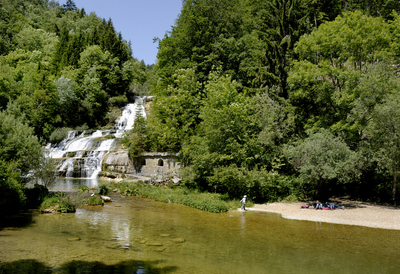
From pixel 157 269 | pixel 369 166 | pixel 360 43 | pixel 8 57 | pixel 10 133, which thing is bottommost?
pixel 157 269

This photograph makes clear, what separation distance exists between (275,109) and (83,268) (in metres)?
19.5

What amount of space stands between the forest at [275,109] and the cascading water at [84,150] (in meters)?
3.00

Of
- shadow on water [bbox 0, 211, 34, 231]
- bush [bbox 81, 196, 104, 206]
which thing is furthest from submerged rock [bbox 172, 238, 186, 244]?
bush [bbox 81, 196, 104, 206]

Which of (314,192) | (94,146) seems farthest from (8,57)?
(314,192)

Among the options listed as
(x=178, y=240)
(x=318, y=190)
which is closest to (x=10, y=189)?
(x=178, y=240)

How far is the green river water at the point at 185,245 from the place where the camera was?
934 cm

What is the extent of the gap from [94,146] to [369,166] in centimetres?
2866

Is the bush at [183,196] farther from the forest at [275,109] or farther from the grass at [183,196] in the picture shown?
the forest at [275,109]

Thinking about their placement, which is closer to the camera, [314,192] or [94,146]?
[314,192]

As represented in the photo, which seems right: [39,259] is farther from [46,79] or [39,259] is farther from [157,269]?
[46,79]

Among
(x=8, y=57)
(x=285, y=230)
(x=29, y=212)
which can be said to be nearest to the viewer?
(x=285, y=230)

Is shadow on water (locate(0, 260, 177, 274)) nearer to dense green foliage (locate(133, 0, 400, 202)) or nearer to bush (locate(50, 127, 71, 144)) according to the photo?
dense green foliage (locate(133, 0, 400, 202))

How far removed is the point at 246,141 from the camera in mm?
23156

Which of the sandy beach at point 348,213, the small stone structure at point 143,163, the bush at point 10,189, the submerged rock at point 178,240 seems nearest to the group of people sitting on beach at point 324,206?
the sandy beach at point 348,213
